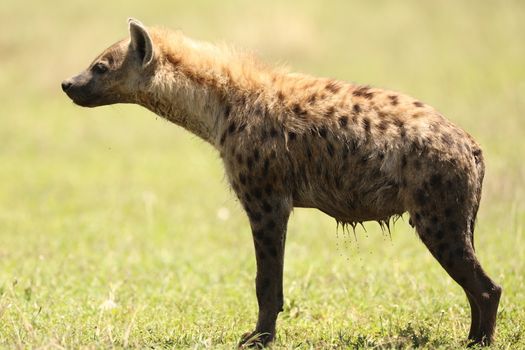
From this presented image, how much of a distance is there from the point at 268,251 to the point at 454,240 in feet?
2.99

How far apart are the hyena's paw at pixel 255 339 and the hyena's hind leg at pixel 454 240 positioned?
35.4 inches

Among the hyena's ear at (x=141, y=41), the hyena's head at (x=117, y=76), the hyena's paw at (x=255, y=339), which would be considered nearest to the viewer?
the hyena's paw at (x=255, y=339)

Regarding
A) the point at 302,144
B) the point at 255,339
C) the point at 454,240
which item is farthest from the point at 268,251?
the point at 454,240

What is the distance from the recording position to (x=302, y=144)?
15.8 ft

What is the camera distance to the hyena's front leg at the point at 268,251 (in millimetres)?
4805

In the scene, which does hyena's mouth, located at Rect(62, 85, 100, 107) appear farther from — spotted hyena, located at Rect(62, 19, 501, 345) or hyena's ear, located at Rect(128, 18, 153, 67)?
hyena's ear, located at Rect(128, 18, 153, 67)

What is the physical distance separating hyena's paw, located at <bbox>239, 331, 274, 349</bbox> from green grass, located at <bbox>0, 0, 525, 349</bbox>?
0.10 meters

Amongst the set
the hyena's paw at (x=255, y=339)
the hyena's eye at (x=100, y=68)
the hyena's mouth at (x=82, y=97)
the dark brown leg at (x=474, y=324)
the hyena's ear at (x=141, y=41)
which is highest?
the hyena's ear at (x=141, y=41)

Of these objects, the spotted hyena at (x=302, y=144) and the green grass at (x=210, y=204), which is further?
the green grass at (x=210, y=204)

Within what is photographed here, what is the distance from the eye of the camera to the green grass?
5.28 metres

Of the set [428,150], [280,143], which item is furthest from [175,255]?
[428,150]

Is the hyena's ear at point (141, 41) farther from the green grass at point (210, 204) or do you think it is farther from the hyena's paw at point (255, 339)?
the hyena's paw at point (255, 339)

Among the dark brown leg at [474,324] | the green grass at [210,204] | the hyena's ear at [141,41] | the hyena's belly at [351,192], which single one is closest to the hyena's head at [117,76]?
the hyena's ear at [141,41]

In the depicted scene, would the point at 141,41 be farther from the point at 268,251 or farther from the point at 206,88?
the point at 268,251
